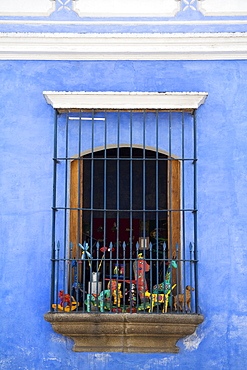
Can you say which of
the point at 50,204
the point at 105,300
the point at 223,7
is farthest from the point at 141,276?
the point at 223,7

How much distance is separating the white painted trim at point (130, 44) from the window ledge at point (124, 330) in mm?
2597

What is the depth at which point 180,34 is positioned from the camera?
18.4 feet

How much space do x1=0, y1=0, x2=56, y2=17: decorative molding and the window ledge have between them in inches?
120

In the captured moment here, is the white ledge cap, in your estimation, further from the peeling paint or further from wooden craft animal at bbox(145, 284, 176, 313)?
the peeling paint

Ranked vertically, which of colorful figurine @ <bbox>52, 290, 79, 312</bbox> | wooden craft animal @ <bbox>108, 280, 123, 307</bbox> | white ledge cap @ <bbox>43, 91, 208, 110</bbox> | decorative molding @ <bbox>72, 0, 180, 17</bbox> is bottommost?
colorful figurine @ <bbox>52, 290, 79, 312</bbox>

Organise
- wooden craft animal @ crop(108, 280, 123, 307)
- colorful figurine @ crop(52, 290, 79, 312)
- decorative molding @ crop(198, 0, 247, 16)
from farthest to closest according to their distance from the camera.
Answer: decorative molding @ crop(198, 0, 247, 16) < wooden craft animal @ crop(108, 280, 123, 307) < colorful figurine @ crop(52, 290, 79, 312)

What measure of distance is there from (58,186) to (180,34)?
76.9 inches

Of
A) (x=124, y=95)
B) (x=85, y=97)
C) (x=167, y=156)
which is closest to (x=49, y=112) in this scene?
(x=85, y=97)

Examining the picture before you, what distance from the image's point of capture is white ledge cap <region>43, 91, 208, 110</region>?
213 inches

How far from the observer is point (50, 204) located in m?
5.51

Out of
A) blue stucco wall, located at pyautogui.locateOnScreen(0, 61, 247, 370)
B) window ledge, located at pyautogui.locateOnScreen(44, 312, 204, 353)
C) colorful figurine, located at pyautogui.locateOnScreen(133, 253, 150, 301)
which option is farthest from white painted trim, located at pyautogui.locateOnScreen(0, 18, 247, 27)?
window ledge, located at pyautogui.locateOnScreen(44, 312, 204, 353)

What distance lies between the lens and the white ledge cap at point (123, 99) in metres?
5.42

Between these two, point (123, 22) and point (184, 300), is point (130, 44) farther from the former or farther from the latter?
point (184, 300)

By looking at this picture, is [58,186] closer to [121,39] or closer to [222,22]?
[121,39]
